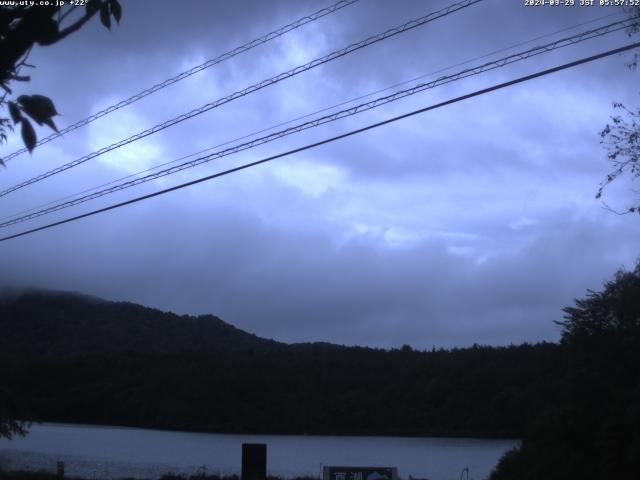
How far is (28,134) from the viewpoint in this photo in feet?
14.1

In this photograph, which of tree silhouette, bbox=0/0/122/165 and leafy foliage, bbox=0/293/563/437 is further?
leafy foliage, bbox=0/293/563/437

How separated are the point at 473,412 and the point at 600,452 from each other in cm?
2864

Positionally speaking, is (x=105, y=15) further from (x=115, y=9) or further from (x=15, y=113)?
(x=15, y=113)

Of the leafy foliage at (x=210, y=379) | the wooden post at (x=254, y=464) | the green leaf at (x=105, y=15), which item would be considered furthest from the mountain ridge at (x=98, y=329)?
the green leaf at (x=105, y=15)

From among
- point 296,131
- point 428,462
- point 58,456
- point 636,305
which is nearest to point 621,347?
point 636,305

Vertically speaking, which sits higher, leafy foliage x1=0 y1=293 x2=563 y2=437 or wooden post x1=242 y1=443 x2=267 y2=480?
leafy foliage x1=0 y1=293 x2=563 y2=437

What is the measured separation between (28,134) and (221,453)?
153 ft

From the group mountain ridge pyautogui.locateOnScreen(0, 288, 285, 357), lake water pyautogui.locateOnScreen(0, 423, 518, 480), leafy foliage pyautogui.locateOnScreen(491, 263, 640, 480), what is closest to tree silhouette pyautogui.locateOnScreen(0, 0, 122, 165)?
leafy foliage pyautogui.locateOnScreen(491, 263, 640, 480)

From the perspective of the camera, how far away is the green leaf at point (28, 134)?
168 inches

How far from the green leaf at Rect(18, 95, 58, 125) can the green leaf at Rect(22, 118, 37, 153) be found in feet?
0.21

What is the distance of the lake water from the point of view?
37812 millimetres

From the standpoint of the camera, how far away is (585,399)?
1831 cm

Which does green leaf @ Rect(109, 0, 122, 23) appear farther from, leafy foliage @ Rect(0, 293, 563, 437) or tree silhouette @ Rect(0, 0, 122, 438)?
leafy foliage @ Rect(0, 293, 563, 437)

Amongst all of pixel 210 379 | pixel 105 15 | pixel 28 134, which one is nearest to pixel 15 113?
pixel 28 134
